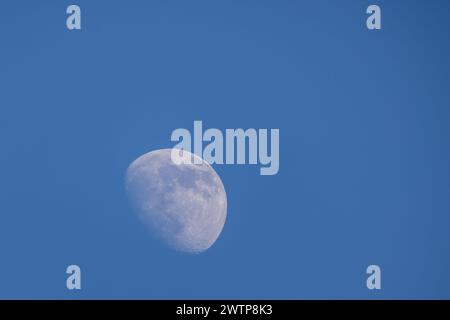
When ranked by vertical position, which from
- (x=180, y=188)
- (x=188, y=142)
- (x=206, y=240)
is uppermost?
(x=188, y=142)

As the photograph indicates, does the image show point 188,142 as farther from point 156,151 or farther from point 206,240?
point 206,240

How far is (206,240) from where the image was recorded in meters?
9.19

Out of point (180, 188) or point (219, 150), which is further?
point (180, 188)
